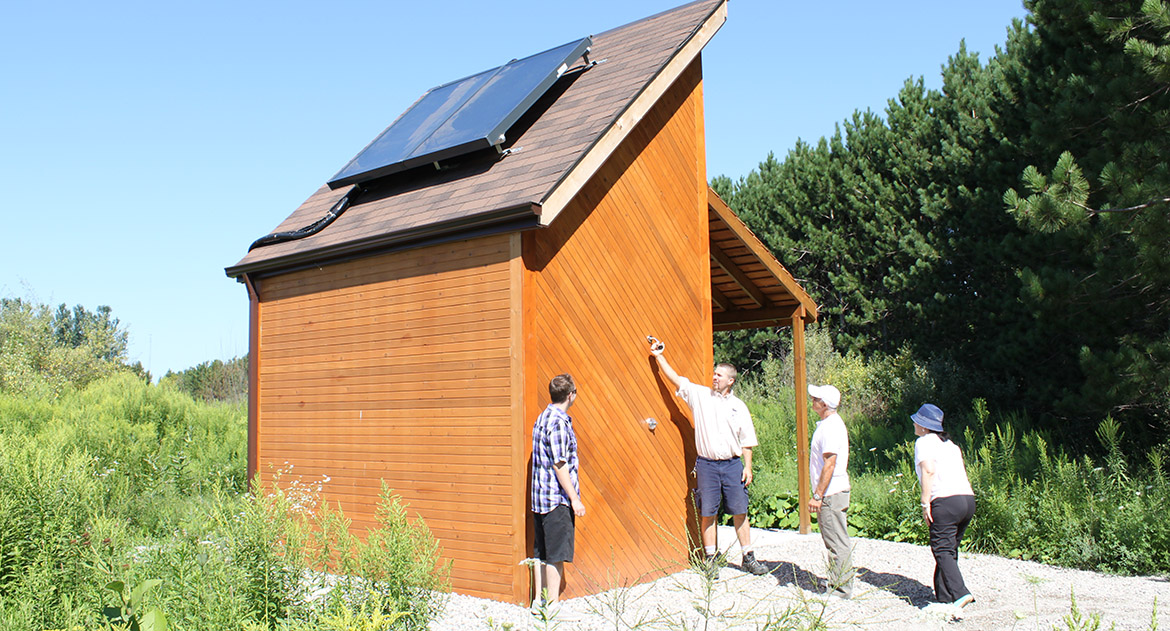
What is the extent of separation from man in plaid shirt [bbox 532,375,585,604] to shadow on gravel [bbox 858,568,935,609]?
271 centimetres

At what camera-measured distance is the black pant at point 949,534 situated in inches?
269

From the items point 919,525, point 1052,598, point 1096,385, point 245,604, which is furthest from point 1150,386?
point 245,604

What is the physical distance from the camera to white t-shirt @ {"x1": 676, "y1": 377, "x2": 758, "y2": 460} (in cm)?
809

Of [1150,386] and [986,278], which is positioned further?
[986,278]

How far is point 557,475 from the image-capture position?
6.46 meters

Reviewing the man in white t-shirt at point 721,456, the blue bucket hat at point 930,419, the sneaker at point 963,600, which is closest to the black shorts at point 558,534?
the man in white t-shirt at point 721,456

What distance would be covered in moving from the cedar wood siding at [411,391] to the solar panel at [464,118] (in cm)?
123

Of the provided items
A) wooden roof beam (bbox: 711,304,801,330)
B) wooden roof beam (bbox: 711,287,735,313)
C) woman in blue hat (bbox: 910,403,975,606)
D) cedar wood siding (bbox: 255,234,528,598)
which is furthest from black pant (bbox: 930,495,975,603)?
wooden roof beam (bbox: 711,287,735,313)

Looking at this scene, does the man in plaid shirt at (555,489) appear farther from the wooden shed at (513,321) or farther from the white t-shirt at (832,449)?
the white t-shirt at (832,449)

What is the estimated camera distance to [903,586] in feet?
26.0

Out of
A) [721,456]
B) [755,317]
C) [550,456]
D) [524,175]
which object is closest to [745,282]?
[755,317]

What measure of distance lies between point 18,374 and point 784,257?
20.2 m

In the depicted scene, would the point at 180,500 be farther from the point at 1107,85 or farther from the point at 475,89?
the point at 1107,85

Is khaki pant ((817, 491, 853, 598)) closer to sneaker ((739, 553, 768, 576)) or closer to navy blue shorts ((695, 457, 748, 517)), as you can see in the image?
sneaker ((739, 553, 768, 576))
